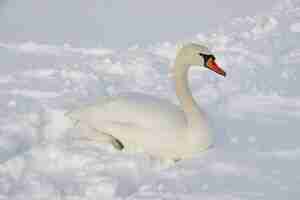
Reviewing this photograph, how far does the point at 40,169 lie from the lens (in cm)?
455

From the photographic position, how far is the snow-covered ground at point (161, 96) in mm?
4355

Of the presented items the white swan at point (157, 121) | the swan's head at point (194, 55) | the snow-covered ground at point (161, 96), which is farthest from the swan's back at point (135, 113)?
the swan's head at point (194, 55)

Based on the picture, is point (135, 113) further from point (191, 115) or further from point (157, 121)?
point (191, 115)

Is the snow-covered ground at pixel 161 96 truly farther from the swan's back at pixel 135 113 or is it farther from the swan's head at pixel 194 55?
the swan's head at pixel 194 55

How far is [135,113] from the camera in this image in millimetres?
4977

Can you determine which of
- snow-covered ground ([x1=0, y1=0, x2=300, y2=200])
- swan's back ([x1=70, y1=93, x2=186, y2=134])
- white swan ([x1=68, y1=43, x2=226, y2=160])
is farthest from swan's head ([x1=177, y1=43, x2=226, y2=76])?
snow-covered ground ([x1=0, y1=0, x2=300, y2=200])

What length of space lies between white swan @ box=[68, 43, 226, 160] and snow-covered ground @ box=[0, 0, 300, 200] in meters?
0.11

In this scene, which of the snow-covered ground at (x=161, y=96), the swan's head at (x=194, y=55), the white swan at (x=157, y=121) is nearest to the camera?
the snow-covered ground at (x=161, y=96)

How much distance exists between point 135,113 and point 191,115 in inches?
14.5

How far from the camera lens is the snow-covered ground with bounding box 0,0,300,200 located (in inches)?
171

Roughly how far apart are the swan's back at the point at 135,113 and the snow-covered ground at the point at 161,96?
191 millimetres

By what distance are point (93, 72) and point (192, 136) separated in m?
1.88

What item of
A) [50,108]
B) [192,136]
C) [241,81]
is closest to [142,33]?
[241,81]

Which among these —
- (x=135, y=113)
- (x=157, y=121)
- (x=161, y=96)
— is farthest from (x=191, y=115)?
(x=161, y=96)
